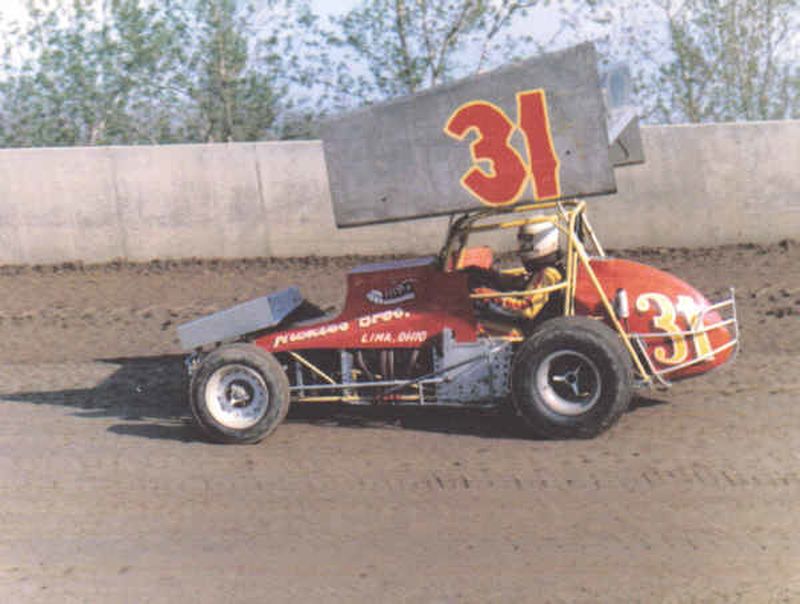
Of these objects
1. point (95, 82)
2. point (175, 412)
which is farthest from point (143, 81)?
point (175, 412)

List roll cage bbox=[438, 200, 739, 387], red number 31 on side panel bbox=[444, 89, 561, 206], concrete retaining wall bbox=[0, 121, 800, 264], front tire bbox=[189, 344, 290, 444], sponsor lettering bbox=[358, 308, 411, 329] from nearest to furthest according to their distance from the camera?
red number 31 on side panel bbox=[444, 89, 561, 206] → roll cage bbox=[438, 200, 739, 387] → front tire bbox=[189, 344, 290, 444] → sponsor lettering bbox=[358, 308, 411, 329] → concrete retaining wall bbox=[0, 121, 800, 264]

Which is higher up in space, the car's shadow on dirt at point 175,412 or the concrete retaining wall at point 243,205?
the concrete retaining wall at point 243,205

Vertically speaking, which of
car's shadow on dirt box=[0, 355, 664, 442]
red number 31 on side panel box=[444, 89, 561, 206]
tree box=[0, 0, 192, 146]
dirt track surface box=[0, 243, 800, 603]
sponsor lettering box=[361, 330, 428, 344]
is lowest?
dirt track surface box=[0, 243, 800, 603]

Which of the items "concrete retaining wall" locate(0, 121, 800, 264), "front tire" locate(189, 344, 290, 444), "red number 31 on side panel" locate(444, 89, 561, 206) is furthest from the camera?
"concrete retaining wall" locate(0, 121, 800, 264)

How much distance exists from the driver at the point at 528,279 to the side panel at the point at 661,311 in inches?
10.1

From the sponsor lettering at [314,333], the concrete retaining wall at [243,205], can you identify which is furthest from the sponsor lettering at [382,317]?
the concrete retaining wall at [243,205]

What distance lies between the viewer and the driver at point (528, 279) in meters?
7.39

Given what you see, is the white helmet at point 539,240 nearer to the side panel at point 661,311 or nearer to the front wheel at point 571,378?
the side panel at point 661,311

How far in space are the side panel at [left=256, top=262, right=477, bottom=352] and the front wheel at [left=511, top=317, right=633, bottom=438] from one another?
22.5 inches

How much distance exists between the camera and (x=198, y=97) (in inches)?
624

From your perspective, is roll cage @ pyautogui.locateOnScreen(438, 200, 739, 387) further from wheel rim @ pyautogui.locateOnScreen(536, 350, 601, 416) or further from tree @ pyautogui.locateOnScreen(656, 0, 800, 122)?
tree @ pyautogui.locateOnScreen(656, 0, 800, 122)

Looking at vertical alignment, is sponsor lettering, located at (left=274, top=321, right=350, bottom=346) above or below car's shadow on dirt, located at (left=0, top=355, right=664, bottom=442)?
above

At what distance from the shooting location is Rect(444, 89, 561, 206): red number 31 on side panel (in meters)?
6.79

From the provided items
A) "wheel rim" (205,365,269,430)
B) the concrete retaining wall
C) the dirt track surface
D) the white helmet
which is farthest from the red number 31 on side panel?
the concrete retaining wall
